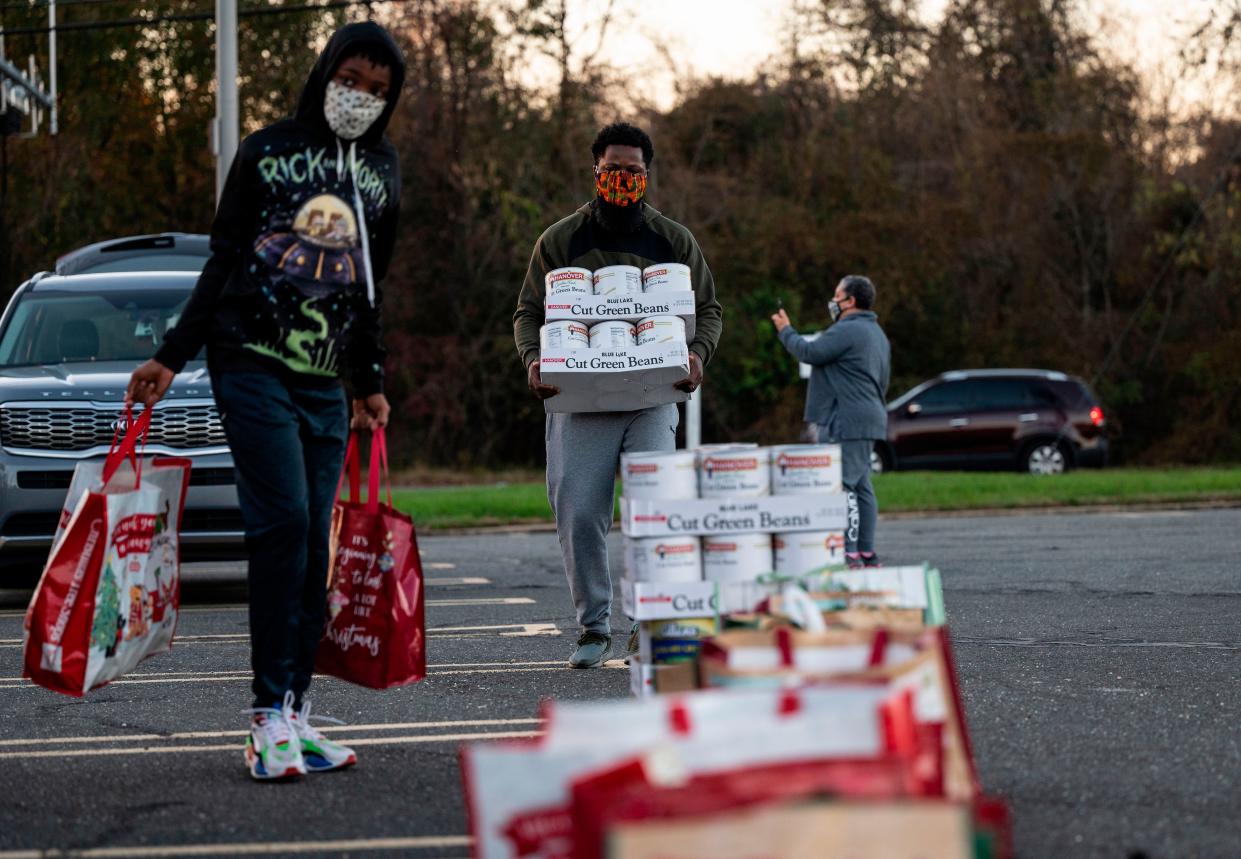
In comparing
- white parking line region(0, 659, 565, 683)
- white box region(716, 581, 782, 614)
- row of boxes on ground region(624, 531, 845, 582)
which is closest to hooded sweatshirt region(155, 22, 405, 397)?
row of boxes on ground region(624, 531, 845, 582)

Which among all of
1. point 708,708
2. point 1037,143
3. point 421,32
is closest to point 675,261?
point 708,708

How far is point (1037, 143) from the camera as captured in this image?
33250 mm

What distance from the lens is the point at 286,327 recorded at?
4977 millimetres

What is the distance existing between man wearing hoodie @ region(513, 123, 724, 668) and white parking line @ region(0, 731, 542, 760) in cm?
145

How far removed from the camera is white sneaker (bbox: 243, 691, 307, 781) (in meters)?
4.98

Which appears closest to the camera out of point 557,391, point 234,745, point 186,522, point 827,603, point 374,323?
point 827,603

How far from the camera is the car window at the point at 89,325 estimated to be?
11.2m

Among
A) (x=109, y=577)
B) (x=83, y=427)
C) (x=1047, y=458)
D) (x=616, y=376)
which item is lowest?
(x=1047, y=458)

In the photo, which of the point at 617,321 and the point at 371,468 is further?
the point at 617,321

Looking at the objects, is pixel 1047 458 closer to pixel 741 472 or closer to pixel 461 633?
pixel 461 633

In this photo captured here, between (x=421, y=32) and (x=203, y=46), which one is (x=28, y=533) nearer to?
(x=421, y=32)

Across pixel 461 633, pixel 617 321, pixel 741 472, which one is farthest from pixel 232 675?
pixel 741 472

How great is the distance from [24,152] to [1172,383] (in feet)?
67.5

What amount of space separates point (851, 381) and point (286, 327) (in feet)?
24.4
